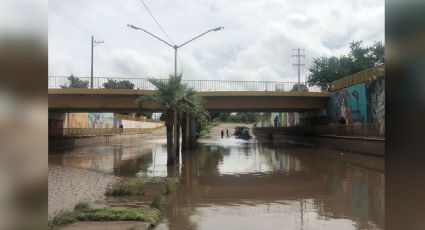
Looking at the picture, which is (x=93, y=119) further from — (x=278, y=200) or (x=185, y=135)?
(x=278, y=200)

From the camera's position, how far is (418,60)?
215 cm

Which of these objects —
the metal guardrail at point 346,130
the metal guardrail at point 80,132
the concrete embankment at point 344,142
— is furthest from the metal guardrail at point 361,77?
the metal guardrail at point 80,132

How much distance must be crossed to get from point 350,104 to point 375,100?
5.72 metres

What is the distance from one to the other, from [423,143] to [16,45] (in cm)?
192

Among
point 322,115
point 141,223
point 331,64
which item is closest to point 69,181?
point 141,223

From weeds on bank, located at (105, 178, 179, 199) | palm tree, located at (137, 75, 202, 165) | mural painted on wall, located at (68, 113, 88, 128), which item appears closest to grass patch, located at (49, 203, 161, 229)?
weeds on bank, located at (105, 178, 179, 199)

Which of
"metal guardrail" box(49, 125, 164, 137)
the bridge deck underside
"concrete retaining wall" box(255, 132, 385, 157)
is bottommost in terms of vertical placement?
"concrete retaining wall" box(255, 132, 385, 157)

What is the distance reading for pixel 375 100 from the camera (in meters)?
34.9

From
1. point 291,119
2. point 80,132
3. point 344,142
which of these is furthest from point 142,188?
point 291,119

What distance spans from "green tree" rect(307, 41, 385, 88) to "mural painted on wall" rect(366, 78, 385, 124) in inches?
930

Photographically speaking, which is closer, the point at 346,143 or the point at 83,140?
the point at 346,143

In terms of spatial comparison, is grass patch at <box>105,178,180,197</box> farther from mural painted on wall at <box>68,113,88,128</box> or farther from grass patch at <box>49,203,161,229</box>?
mural painted on wall at <box>68,113,88,128</box>

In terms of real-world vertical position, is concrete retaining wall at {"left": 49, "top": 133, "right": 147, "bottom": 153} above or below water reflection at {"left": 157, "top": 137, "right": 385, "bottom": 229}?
above

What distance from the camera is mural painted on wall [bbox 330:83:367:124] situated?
37.9m
